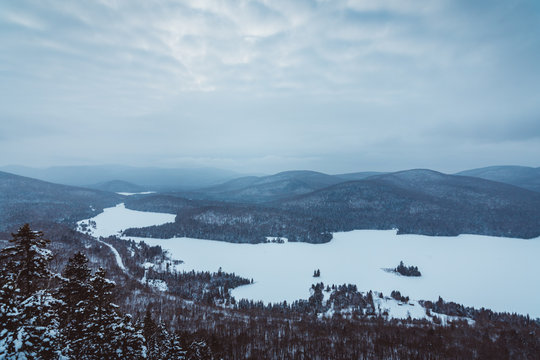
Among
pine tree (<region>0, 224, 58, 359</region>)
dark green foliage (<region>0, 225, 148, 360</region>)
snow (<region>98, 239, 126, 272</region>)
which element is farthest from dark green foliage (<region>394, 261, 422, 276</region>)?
pine tree (<region>0, 224, 58, 359</region>)

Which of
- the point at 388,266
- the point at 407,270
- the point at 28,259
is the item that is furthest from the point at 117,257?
the point at 407,270

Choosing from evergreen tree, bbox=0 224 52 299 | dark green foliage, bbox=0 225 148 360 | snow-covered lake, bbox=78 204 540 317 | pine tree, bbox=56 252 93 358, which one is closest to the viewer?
dark green foliage, bbox=0 225 148 360

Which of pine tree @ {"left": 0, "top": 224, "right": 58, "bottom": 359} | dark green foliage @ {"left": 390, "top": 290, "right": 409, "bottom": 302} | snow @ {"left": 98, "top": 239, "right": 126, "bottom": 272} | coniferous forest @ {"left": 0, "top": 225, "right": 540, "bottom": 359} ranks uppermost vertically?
pine tree @ {"left": 0, "top": 224, "right": 58, "bottom": 359}

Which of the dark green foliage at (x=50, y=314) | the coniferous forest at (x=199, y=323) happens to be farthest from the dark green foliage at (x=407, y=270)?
the dark green foliage at (x=50, y=314)

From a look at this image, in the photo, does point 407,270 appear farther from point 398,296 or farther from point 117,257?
point 117,257

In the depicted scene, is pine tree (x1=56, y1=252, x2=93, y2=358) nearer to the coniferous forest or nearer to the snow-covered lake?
the coniferous forest

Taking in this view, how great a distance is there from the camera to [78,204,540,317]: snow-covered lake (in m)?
106

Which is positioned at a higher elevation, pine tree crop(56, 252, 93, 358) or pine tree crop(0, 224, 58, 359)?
pine tree crop(0, 224, 58, 359)

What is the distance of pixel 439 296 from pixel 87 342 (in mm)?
124269

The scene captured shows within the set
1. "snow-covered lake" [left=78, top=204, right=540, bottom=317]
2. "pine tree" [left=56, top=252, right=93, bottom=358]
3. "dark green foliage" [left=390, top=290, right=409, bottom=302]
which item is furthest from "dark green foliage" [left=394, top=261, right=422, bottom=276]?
"pine tree" [left=56, top=252, right=93, bottom=358]

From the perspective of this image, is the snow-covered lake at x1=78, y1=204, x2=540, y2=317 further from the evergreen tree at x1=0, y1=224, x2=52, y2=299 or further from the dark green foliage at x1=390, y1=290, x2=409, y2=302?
the evergreen tree at x1=0, y1=224, x2=52, y2=299

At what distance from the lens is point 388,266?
5482 inches

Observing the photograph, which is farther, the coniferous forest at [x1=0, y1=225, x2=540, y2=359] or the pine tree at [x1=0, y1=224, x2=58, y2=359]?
the coniferous forest at [x1=0, y1=225, x2=540, y2=359]

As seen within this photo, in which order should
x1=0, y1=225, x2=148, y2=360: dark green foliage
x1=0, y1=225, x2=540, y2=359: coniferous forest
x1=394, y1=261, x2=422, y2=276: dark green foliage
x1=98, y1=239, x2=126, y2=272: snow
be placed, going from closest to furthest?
x1=0, y1=225, x2=148, y2=360: dark green foliage < x1=0, y1=225, x2=540, y2=359: coniferous forest < x1=98, y1=239, x2=126, y2=272: snow < x1=394, y1=261, x2=422, y2=276: dark green foliage
